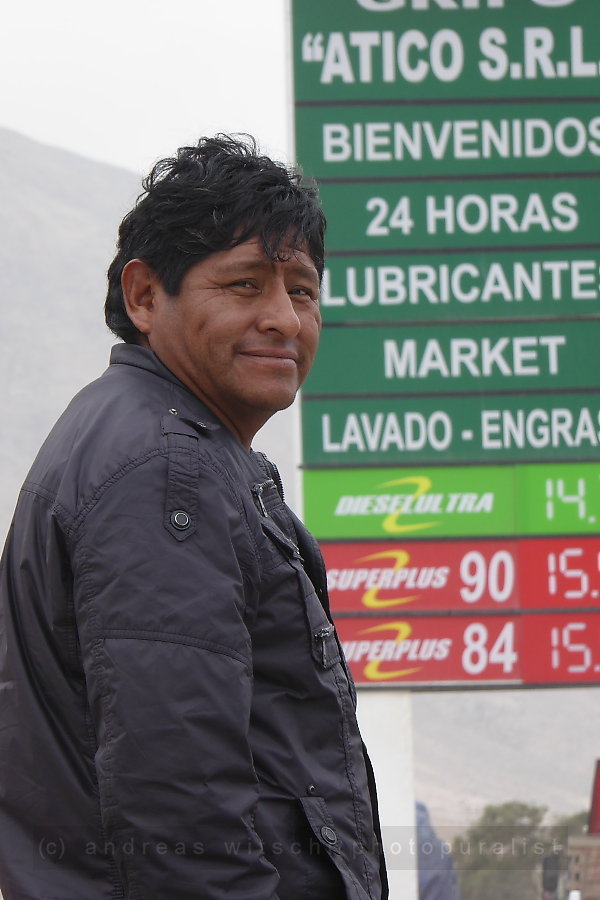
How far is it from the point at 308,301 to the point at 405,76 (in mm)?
3308

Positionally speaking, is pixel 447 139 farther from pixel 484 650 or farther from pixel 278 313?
pixel 278 313

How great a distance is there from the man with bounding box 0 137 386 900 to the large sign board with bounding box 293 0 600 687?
3046 mm

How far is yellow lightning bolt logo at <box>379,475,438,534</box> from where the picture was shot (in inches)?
180

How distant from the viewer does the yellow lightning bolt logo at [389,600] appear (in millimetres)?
4531

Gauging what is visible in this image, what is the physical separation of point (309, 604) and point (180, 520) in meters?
0.20

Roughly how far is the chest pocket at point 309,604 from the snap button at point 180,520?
129 millimetres

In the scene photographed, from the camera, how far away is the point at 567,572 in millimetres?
4574

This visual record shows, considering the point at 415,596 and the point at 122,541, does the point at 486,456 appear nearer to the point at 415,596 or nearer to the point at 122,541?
the point at 415,596

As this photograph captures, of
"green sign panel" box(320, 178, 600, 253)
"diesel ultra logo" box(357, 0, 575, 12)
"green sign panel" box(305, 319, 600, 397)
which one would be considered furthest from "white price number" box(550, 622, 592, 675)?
"diesel ultra logo" box(357, 0, 575, 12)

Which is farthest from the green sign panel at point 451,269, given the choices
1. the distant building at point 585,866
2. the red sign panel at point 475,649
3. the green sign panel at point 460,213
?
the distant building at point 585,866

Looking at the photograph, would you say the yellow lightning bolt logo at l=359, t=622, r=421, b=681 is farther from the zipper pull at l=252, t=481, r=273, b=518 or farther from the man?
the zipper pull at l=252, t=481, r=273, b=518

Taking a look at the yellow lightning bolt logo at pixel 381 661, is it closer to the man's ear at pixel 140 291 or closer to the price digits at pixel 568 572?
the price digits at pixel 568 572

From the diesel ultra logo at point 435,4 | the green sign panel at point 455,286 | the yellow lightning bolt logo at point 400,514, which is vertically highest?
the diesel ultra logo at point 435,4

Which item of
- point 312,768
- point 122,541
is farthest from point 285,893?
point 122,541
